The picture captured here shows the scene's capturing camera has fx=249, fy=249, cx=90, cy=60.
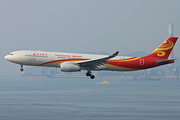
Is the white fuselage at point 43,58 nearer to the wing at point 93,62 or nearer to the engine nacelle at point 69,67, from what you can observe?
the wing at point 93,62

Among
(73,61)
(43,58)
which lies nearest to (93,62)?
(73,61)

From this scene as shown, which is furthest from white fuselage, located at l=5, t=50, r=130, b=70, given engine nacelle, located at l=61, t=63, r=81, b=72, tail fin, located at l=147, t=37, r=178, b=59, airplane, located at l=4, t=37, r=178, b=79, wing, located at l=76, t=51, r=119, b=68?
tail fin, located at l=147, t=37, r=178, b=59

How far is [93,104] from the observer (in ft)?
518

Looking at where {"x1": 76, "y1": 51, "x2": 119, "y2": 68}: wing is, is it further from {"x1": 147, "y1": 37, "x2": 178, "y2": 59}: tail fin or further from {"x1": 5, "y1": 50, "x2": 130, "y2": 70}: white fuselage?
{"x1": 147, "y1": 37, "x2": 178, "y2": 59}: tail fin

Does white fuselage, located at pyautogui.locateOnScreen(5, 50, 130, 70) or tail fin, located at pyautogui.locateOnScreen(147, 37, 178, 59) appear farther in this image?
tail fin, located at pyautogui.locateOnScreen(147, 37, 178, 59)

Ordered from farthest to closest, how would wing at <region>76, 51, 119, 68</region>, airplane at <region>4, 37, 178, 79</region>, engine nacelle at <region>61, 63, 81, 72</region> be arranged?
airplane at <region>4, 37, 178, 79</region>
engine nacelle at <region>61, 63, 81, 72</region>
wing at <region>76, 51, 119, 68</region>

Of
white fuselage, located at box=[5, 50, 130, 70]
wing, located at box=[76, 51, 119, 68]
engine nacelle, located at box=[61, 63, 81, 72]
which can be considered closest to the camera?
wing, located at box=[76, 51, 119, 68]

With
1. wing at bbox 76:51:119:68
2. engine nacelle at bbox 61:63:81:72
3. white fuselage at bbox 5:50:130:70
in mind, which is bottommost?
engine nacelle at bbox 61:63:81:72

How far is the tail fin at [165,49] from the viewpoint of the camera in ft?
174

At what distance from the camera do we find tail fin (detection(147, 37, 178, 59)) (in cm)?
5312

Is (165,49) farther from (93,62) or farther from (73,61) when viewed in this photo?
(73,61)

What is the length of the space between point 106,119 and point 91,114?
14.0 meters

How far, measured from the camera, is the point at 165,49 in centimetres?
5359

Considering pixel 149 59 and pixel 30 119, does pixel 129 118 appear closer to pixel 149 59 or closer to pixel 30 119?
pixel 30 119
